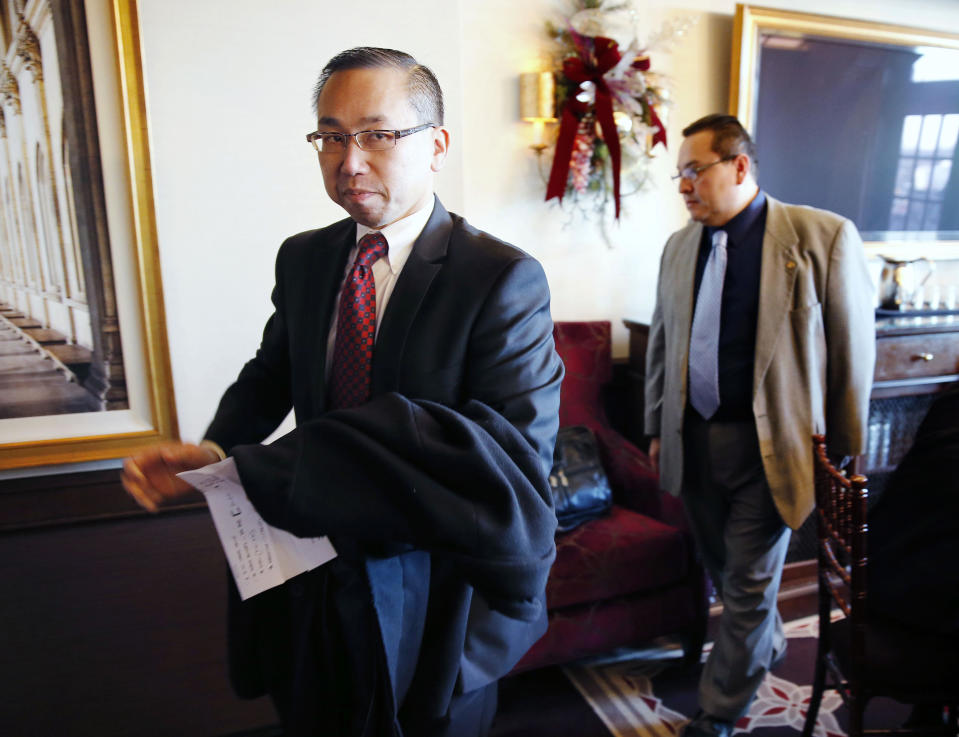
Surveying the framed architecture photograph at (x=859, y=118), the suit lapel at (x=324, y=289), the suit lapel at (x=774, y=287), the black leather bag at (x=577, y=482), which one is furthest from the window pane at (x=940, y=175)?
the suit lapel at (x=324, y=289)

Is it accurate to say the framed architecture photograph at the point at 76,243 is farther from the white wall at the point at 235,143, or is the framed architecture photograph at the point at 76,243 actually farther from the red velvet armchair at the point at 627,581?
the red velvet armchair at the point at 627,581

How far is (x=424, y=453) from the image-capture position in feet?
2.74

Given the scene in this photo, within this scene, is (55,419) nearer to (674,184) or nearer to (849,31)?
(674,184)

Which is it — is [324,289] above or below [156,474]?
above

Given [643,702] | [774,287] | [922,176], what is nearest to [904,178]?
[922,176]

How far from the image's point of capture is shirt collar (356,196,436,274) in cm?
110

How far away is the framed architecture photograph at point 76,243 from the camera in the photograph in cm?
165

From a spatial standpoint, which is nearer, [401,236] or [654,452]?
[401,236]

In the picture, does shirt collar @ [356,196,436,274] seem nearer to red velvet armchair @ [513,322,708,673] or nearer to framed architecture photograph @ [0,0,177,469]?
framed architecture photograph @ [0,0,177,469]

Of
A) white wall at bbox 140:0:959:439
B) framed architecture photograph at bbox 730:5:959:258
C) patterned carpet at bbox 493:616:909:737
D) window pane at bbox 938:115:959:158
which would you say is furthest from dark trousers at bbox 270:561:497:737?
window pane at bbox 938:115:959:158

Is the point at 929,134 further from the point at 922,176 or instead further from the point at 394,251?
the point at 394,251

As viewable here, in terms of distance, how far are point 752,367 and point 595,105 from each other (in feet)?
3.95

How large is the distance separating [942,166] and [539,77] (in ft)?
7.44

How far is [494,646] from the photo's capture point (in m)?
1.17
